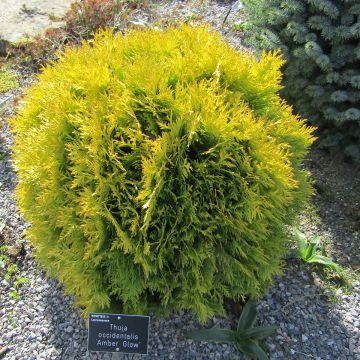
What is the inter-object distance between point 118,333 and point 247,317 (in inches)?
40.7

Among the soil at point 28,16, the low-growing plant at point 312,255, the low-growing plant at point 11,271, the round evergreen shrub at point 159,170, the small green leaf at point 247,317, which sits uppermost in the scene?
the round evergreen shrub at point 159,170

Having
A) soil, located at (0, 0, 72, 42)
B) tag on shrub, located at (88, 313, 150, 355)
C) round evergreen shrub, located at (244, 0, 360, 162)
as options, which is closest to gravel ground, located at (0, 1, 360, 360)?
tag on shrub, located at (88, 313, 150, 355)

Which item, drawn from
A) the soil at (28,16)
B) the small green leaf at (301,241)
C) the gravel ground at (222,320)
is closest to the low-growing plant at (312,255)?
the small green leaf at (301,241)

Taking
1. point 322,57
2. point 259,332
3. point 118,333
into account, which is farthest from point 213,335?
point 322,57

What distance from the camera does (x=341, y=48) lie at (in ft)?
14.2

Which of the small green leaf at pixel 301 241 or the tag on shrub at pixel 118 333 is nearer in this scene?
the tag on shrub at pixel 118 333

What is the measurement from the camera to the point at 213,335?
321cm

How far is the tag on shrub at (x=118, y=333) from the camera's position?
2.88m

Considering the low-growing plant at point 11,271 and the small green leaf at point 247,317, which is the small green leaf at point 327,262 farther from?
the low-growing plant at point 11,271

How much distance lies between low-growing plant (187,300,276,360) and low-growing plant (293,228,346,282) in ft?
2.70

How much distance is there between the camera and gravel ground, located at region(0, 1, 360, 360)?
3.27 meters

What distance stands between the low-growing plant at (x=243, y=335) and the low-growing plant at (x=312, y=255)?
0.82 metres

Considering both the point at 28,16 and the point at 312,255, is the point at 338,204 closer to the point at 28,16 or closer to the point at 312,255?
the point at 312,255

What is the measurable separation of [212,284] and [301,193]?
3.24 ft
